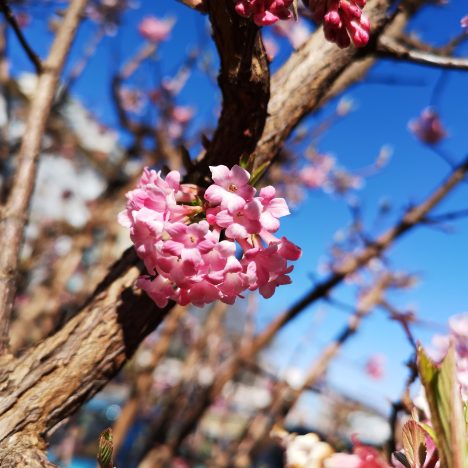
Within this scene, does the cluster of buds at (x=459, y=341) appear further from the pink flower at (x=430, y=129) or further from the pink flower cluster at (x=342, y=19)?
the pink flower at (x=430, y=129)

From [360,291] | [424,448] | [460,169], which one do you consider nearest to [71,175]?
[360,291]

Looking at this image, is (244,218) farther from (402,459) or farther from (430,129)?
(430,129)

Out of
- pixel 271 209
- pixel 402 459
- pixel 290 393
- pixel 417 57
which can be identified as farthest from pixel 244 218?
pixel 290 393

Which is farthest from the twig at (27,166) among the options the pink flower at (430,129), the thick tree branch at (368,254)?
the pink flower at (430,129)

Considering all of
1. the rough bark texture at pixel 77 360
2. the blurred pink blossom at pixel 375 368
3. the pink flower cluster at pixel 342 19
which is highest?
the pink flower cluster at pixel 342 19

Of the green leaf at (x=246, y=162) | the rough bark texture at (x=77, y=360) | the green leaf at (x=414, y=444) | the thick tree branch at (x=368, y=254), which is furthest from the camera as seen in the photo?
the thick tree branch at (x=368, y=254)

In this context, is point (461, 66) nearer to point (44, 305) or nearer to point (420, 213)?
point (420, 213)
